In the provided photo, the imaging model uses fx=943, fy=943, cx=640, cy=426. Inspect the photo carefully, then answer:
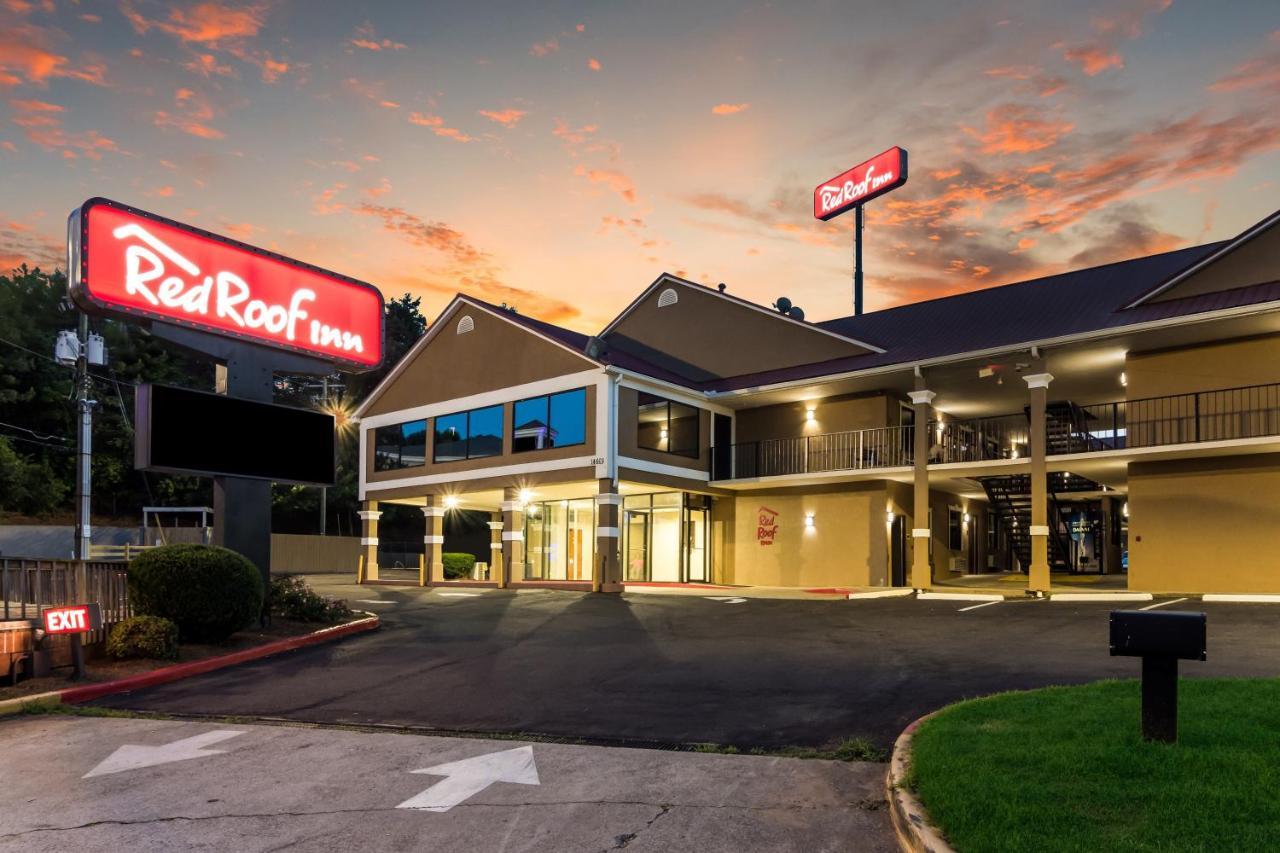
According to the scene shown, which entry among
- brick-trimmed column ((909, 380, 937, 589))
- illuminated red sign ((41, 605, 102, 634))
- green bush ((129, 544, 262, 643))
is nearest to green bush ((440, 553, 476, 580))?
brick-trimmed column ((909, 380, 937, 589))

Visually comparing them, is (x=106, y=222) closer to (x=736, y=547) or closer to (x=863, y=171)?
(x=736, y=547)

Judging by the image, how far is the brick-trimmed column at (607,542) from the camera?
2652cm

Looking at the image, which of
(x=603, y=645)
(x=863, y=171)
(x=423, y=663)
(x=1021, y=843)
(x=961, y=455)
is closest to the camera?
(x=1021, y=843)

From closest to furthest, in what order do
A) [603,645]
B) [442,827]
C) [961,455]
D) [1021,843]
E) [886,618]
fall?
[1021,843], [442,827], [603,645], [886,618], [961,455]

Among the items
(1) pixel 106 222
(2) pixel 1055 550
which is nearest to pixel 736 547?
(2) pixel 1055 550

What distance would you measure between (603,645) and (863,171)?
1281 inches

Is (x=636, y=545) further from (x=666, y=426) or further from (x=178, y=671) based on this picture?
(x=178, y=671)

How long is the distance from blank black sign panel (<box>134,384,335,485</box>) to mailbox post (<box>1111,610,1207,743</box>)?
12761 millimetres

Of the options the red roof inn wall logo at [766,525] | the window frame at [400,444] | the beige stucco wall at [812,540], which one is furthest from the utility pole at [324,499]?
the red roof inn wall logo at [766,525]

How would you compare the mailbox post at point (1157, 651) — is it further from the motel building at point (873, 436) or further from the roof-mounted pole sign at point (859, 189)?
the roof-mounted pole sign at point (859, 189)

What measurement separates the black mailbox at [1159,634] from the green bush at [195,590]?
12.8 meters

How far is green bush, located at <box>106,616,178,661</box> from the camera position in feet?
44.3

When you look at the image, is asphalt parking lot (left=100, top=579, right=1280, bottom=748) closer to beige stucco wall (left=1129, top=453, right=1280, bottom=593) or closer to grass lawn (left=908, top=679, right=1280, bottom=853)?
grass lawn (left=908, top=679, right=1280, bottom=853)

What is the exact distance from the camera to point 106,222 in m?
→ 14.5
